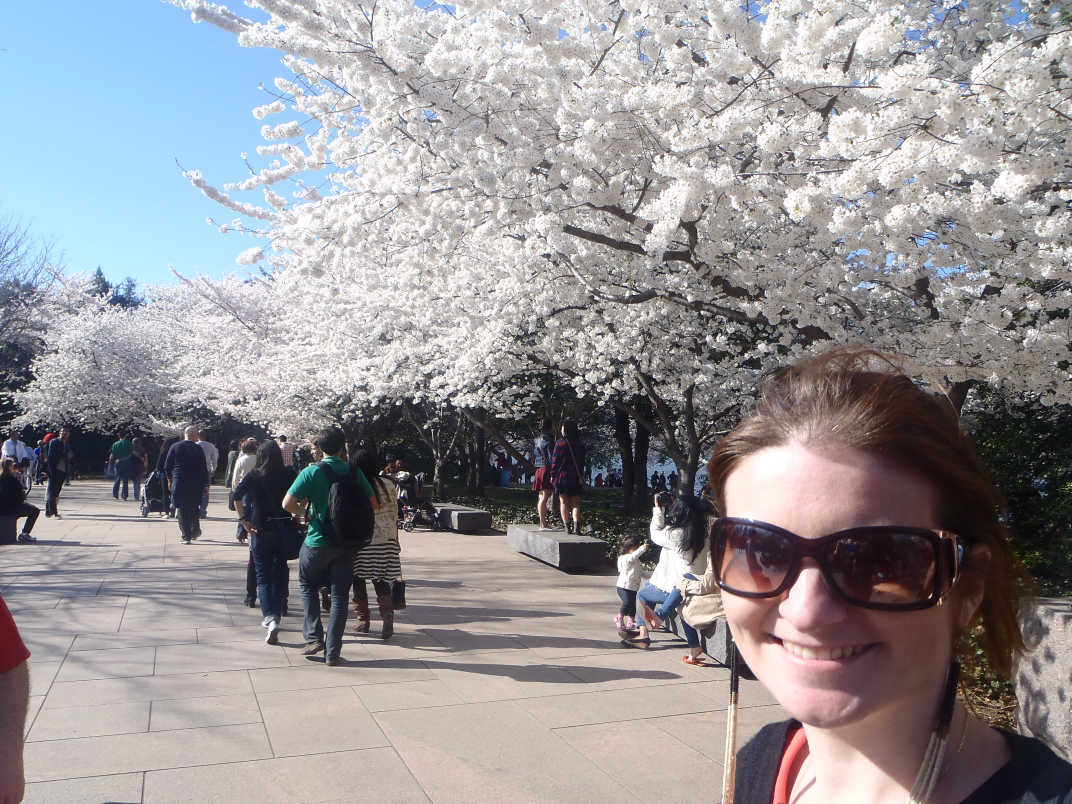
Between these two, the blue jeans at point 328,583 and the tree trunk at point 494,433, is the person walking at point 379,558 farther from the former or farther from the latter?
the tree trunk at point 494,433

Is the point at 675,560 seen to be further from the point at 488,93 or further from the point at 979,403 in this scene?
the point at 979,403

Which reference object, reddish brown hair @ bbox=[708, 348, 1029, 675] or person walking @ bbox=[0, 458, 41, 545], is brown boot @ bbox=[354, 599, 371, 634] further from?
person walking @ bbox=[0, 458, 41, 545]

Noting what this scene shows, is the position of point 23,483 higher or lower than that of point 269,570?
higher

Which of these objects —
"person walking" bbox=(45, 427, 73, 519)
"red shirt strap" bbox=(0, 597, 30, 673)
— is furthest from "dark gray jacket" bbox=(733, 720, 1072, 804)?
"person walking" bbox=(45, 427, 73, 519)

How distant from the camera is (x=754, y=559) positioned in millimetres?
1204

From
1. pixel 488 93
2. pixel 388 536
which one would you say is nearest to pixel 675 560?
pixel 388 536

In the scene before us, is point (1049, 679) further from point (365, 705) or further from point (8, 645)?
point (8, 645)

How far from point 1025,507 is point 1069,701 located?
4037 millimetres

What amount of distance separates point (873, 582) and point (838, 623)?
0.07 metres

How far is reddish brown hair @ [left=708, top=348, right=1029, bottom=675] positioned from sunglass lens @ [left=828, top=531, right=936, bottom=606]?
0.09 meters

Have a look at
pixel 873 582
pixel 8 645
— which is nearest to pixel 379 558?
pixel 8 645

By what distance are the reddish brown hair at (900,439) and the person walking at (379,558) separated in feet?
21.0

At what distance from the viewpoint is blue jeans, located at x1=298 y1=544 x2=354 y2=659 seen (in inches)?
262

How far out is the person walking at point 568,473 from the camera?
13.2 meters
